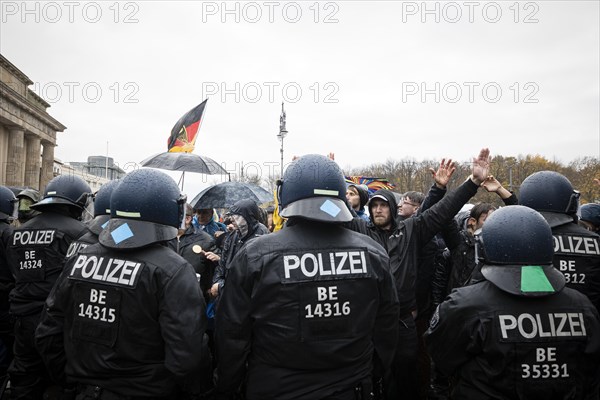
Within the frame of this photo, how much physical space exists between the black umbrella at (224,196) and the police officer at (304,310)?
164 inches

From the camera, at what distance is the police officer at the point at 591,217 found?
5.50 m

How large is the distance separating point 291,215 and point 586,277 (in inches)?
104

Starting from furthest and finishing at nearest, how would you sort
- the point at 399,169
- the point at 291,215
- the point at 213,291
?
the point at 399,169, the point at 213,291, the point at 291,215

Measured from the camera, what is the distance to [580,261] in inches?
138

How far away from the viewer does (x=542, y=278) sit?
8.13ft

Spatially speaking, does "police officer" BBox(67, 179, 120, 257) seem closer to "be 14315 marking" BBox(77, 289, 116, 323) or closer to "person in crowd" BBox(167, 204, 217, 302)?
"be 14315 marking" BBox(77, 289, 116, 323)

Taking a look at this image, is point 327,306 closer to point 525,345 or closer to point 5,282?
point 525,345

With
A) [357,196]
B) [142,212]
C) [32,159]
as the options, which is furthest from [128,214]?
[32,159]

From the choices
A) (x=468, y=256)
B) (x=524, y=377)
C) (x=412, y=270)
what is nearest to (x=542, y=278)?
(x=524, y=377)

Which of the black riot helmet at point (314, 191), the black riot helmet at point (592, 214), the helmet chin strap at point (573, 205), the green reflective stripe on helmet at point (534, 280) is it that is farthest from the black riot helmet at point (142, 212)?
the black riot helmet at point (592, 214)

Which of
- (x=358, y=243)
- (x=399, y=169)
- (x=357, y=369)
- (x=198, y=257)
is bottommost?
(x=357, y=369)

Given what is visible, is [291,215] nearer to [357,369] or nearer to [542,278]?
[357,369]

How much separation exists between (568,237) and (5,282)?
5.89 m

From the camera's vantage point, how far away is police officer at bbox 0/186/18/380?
15.7 ft
